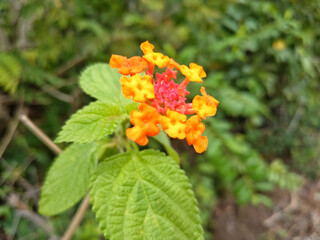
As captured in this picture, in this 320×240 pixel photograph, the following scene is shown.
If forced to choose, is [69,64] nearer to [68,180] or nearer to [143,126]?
[68,180]

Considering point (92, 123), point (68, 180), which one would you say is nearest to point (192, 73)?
point (92, 123)

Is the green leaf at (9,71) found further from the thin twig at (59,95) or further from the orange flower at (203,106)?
the orange flower at (203,106)

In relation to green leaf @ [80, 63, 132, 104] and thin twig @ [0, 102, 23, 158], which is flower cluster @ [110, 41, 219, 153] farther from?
thin twig @ [0, 102, 23, 158]

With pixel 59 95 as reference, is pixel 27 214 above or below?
below

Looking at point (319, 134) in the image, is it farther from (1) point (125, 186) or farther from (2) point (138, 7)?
(1) point (125, 186)

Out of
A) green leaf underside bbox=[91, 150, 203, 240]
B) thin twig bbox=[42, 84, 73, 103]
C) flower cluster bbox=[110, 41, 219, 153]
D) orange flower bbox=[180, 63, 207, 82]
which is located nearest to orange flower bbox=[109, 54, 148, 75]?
flower cluster bbox=[110, 41, 219, 153]

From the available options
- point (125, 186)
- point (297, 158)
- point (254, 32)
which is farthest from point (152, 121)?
point (297, 158)
